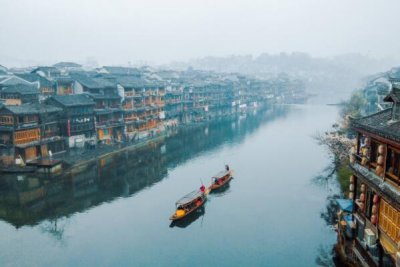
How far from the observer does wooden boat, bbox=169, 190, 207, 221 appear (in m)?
36.4

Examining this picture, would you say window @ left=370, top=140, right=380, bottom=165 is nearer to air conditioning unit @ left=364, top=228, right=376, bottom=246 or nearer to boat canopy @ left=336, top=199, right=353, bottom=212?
air conditioning unit @ left=364, top=228, right=376, bottom=246

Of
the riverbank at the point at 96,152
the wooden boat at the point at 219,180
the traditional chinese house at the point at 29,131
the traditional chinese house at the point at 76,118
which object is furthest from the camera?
the traditional chinese house at the point at 76,118

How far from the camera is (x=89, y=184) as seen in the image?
155 ft

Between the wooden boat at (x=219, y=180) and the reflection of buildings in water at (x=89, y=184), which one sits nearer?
the reflection of buildings in water at (x=89, y=184)

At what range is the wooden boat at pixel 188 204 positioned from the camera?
3638 cm

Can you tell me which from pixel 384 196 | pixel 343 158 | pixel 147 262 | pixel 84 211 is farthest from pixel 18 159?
pixel 384 196

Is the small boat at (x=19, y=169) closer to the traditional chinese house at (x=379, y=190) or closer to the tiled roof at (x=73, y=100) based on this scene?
the tiled roof at (x=73, y=100)

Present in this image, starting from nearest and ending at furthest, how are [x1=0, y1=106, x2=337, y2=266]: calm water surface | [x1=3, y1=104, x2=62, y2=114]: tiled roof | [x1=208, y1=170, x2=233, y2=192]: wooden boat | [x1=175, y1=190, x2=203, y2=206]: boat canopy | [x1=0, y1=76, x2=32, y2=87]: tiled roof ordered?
[x1=0, y1=106, x2=337, y2=266]: calm water surface → [x1=175, y1=190, x2=203, y2=206]: boat canopy → [x1=208, y1=170, x2=233, y2=192]: wooden boat → [x1=3, y1=104, x2=62, y2=114]: tiled roof → [x1=0, y1=76, x2=32, y2=87]: tiled roof

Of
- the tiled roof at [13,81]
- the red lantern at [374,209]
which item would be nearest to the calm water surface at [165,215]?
the red lantern at [374,209]

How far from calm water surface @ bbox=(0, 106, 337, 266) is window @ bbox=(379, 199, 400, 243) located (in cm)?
1050

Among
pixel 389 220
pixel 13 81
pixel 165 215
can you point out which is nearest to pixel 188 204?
pixel 165 215

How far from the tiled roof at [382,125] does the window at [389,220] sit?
11.8 ft

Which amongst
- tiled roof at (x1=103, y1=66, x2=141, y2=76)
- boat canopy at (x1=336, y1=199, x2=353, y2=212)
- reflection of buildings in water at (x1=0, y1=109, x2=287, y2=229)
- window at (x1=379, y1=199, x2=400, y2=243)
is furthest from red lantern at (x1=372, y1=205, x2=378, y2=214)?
tiled roof at (x1=103, y1=66, x2=141, y2=76)

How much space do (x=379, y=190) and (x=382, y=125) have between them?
3.50m
